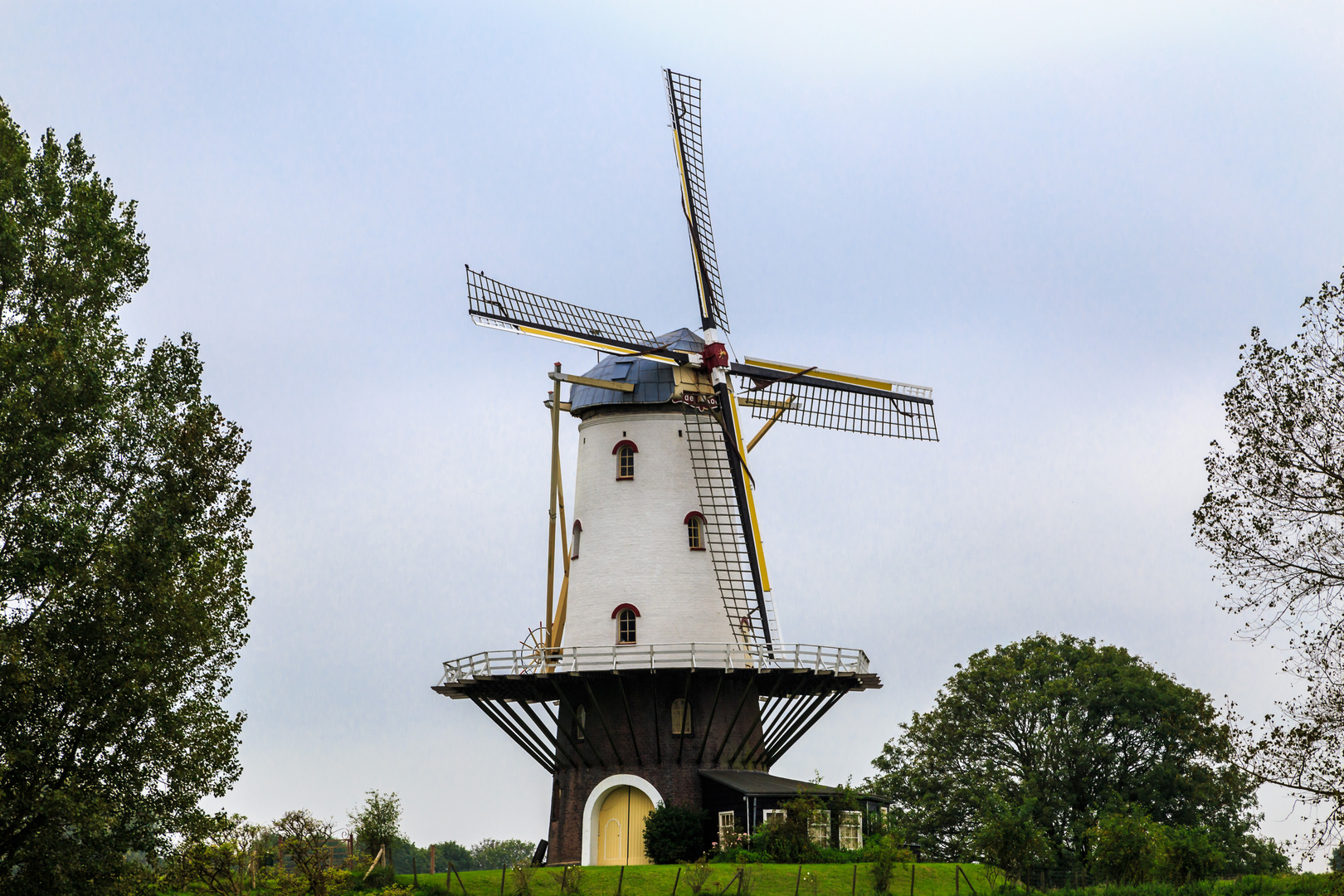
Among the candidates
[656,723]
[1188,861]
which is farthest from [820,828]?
[1188,861]

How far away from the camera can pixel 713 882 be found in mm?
26953

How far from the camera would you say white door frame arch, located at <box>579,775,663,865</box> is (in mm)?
31703

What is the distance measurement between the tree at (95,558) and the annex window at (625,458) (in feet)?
40.6

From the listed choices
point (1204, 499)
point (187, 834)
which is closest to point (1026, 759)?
point (1204, 499)

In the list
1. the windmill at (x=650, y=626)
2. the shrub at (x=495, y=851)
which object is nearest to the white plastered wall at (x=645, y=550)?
the windmill at (x=650, y=626)

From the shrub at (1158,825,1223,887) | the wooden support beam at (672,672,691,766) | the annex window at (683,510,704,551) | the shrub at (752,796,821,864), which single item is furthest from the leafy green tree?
the annex window at (683,510,704,551)

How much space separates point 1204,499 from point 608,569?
54.4 ft

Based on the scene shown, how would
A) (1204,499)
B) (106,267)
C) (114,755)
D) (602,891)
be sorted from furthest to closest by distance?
(602,891), (106,267), (114,755), (1204,499)

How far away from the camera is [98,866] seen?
19.5m

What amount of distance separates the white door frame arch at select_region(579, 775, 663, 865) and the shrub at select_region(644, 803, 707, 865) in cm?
87

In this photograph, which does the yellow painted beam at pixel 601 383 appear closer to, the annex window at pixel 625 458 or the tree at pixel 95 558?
the annex window at pixel 625 458

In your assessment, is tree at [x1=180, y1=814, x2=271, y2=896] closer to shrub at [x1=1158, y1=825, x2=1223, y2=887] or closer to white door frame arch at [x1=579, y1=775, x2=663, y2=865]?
white door frame arch at [x1=579, y1=775, x2=663, y2=865]

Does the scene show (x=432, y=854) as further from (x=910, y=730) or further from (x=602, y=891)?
(x=910, y=730)

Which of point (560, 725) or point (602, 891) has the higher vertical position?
point (560, 725)
